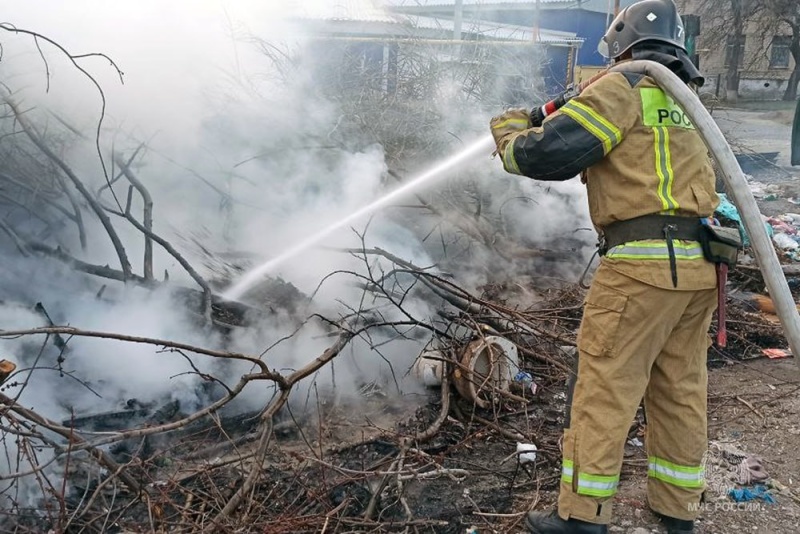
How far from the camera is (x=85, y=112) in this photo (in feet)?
15.2

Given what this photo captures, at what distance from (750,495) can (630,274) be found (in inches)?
45.9

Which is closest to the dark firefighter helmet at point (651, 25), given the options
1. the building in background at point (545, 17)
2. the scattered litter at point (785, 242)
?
the scattered litter at point (785, 242)

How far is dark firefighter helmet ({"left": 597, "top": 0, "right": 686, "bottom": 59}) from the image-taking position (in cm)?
260

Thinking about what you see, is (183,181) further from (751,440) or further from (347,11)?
(347,11)

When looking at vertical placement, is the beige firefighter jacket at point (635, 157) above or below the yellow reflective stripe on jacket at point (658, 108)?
below

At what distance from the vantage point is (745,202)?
7.77 feet

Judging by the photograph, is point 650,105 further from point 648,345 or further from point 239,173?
point 239,173

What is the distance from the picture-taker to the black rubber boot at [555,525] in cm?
247

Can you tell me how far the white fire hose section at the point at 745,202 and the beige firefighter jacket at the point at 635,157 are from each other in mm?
88

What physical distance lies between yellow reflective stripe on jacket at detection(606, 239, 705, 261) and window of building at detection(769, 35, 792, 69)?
2892cm

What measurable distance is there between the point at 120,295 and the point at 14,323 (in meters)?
0.54

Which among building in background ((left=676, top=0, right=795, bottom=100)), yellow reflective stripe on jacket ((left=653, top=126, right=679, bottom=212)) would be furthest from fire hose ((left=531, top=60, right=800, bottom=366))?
building in background ((left=676, top=0, right=795, bottom=100))

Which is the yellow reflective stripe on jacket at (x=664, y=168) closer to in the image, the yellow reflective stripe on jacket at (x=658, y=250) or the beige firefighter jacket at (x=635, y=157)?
the beige firefighter jacket at (x=635, y=157)

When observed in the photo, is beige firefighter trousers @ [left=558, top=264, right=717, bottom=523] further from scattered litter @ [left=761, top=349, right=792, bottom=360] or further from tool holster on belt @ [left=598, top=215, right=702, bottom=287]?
scattered litter @ [left=761, top=349, right=792, bottom=360]
